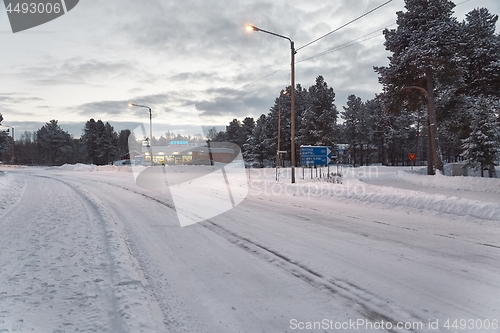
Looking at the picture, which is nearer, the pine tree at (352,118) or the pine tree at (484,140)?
the pine tree at (484,140)

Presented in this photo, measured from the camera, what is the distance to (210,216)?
33.2ft

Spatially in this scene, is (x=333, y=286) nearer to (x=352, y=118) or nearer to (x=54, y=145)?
(x=352, y=118)

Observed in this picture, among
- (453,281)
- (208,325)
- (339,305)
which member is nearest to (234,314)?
(208,325)

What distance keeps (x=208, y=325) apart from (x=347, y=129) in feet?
228

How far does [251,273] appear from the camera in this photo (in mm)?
5141

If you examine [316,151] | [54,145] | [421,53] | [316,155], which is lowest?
[316,155]

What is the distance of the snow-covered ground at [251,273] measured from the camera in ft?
12.0

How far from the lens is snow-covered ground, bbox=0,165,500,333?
12.0ft

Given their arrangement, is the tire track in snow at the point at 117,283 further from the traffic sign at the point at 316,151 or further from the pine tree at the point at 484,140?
the pine tree at the point at 484,140

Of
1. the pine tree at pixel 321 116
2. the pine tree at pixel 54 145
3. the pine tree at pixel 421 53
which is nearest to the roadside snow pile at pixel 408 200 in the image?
the pine tree at pixel 421 53

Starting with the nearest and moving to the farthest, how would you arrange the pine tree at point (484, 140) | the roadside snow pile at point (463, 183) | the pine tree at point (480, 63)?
the roadside snow pile at point (463, 183), the pine tree at point (480, 63), the pine tree at point (484, 140)

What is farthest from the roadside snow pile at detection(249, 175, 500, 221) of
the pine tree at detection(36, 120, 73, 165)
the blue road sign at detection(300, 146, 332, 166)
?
→ the pine tree at detection(36, 120, 73, 165)

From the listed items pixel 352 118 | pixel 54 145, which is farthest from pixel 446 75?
pixel 54 145

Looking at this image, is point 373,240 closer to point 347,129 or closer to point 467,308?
point 467,308
